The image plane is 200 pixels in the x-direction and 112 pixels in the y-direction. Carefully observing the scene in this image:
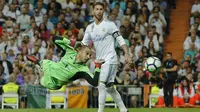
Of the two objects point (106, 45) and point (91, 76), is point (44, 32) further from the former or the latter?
point (91, 76)

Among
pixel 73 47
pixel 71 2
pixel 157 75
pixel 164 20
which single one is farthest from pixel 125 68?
pixel 73 47

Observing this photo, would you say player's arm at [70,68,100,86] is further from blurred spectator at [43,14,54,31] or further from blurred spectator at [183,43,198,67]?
blurred spectator at [43,14,54,31]

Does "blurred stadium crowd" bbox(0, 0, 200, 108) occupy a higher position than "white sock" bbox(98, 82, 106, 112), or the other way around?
"blurred stadium crowd" bbox(0, 0, 200, 108)

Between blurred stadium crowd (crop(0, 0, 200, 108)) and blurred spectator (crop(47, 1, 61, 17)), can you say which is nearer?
blurred stadium crowd (crop(0, 0, 200, 108))

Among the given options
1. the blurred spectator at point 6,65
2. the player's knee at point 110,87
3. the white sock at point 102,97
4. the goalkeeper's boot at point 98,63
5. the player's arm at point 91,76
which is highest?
the blurred spectator at point 6,65

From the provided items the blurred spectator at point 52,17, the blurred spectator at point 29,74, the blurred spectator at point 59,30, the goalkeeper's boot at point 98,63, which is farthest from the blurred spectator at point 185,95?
the goalkeeper's boot at point 98,63

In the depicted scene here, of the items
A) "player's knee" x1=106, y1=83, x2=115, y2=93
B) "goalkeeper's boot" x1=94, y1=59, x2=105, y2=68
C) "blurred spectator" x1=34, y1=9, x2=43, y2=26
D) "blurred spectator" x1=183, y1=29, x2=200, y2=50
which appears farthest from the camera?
"blurred spectator" x1=34, y1=9, x2=43, y2=26

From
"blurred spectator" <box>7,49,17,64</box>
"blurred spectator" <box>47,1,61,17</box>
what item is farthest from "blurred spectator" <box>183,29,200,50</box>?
"blurred spectator" <box>7,49,17,64</box>

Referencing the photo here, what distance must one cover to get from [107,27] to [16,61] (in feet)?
31.9

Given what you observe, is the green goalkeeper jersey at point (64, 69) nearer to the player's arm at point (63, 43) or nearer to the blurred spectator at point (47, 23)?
the player's arm at point (63, 43)

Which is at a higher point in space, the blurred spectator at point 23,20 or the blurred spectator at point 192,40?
the blurred spectator at point 23,20

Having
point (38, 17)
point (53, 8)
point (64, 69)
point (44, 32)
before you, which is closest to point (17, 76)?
point (44, 32)

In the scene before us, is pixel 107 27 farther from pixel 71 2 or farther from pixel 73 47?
pixel 71 2

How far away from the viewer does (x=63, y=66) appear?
1572cm
